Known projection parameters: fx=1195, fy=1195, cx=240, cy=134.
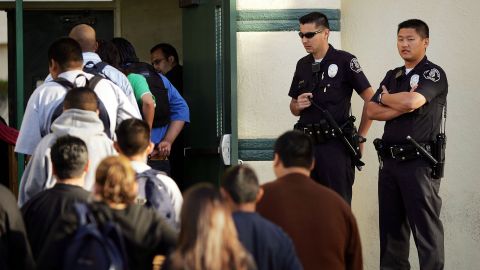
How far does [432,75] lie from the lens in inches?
321

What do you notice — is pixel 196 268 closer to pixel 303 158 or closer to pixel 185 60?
pixel 303 158

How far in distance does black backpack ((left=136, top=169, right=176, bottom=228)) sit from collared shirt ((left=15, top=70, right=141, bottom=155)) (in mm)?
1382

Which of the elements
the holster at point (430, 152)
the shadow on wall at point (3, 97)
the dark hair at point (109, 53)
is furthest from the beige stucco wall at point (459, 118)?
the shadow on wall at point (3, 97)

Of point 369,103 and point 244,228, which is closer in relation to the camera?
point 244,228

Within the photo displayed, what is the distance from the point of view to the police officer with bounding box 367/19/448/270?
8.09m

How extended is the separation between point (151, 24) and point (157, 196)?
625 cm

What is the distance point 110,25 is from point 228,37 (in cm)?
354

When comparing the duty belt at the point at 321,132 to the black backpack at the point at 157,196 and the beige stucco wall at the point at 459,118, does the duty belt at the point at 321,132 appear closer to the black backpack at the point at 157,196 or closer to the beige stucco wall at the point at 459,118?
the beige stucco wall at the point at 459,118

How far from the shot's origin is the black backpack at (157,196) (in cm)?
609

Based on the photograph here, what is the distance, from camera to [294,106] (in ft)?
28.3

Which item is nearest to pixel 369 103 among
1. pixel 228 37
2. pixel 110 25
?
pixel 228 37

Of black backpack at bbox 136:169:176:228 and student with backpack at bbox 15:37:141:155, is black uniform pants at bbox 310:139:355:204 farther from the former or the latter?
black backpack at bbox 136:169:176:228

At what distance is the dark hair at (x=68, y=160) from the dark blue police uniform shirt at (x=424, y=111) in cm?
284

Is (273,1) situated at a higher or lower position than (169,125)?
higher
